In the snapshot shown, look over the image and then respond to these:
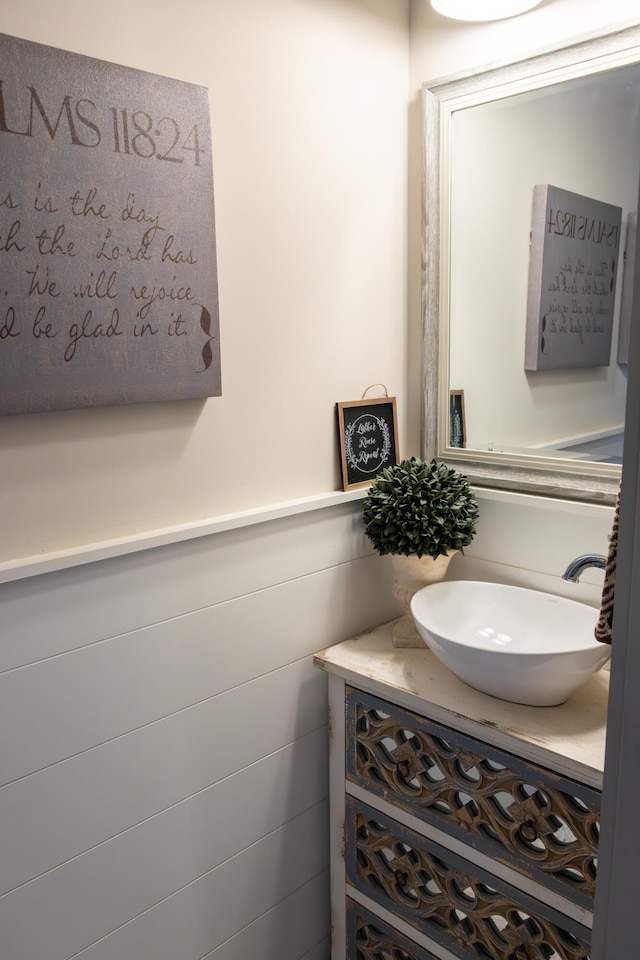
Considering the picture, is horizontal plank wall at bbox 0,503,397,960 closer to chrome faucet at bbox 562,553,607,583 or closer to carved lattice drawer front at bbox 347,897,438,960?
carved lattice drawer front at bbox 347,897,438,960

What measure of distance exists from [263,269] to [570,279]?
1.99 feet

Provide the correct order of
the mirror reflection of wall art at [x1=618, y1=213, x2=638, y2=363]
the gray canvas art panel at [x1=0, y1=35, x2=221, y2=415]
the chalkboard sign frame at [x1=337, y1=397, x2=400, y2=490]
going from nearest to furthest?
the gray canvas art panel at [x1=0, y1=35, x2=221, y2=415]
the mirror reflection of wall art at [x1=618, y1=213, x2=638, y2=363]
the chalkboard sign frame at [x1=337, y1=397, x2=400, y2=490]

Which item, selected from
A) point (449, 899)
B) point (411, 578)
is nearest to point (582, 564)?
point (411, 578)

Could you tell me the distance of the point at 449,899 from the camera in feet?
4.42

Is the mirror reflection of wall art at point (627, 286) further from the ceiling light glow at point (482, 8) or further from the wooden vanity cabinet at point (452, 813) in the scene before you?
the wooden vanity cabinet at point (452, 813)

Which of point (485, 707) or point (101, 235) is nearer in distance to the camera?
Answer: point (101, 235)

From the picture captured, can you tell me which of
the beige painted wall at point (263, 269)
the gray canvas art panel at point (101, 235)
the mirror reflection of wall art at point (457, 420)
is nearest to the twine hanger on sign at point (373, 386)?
the beige painted wall at point (263, 269)

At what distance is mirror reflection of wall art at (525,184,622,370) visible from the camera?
4.46 ft

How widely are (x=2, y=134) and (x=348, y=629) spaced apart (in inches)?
45.8

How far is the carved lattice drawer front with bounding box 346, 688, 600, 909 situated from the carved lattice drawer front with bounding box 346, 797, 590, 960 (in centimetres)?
6

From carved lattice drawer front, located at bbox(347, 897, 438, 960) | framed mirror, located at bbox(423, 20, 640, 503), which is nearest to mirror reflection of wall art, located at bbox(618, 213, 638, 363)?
framed mirror, located at bbox(423, 20, 640, 503)

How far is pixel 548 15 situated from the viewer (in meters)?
1.37

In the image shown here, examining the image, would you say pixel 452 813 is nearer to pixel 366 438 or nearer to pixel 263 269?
pixel 366 438

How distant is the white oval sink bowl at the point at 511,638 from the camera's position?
46.2 inches
